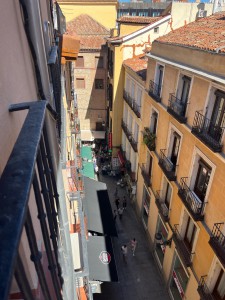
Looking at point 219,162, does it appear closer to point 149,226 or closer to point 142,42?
point 149,226

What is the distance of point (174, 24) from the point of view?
75.1 ft

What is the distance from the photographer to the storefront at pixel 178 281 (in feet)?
43.3

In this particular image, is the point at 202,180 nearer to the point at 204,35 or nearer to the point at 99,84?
the point at 204,35

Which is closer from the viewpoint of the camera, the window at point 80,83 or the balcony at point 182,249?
the balcony at point 182,249

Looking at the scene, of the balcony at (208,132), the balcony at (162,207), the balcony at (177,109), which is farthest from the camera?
the balcony at (162,207)

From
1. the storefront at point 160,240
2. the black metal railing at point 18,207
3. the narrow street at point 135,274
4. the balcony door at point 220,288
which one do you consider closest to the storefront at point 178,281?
the narrow street at point 135,274

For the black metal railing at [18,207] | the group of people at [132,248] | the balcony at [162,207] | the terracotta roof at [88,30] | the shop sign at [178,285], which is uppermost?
the black metal railing at [18,207]

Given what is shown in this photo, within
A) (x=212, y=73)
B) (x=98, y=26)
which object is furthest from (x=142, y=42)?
(x=212, y=73)

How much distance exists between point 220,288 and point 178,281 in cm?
408

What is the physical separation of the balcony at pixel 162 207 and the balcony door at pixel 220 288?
4606mm

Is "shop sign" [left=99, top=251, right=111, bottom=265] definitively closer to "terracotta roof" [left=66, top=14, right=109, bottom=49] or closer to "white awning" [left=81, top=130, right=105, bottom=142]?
"white awning" [left=81, top=130, right=105, bottom=142]

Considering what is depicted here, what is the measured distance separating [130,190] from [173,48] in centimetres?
1374

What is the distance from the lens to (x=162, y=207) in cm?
1493

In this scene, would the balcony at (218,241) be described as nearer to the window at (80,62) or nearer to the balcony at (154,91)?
the balcony at (154,91)
